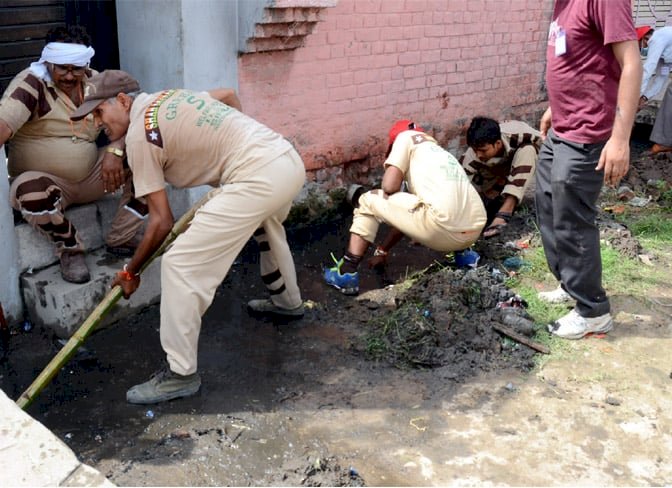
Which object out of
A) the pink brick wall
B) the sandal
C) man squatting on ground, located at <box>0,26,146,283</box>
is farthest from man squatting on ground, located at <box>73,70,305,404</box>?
the sandal

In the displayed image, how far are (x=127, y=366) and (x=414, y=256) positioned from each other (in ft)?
8.08

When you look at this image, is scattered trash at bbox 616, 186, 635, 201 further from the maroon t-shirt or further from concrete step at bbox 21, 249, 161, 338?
concrete step at bbox 21, 249, 161, 338

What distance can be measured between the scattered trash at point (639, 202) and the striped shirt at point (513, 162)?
55.5 inches

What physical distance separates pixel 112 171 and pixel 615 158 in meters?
2.61

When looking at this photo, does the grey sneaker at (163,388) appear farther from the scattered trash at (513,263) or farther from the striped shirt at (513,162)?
the striped shirt at (513,162)

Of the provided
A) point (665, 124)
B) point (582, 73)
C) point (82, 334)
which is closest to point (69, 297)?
point (82, 334)

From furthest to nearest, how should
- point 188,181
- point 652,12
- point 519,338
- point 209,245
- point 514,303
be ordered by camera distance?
point 652,12, point 514,303, point 519,338, point 188,181, point 209,245

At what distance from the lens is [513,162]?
577 centimetres

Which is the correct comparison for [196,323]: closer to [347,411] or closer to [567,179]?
[347,411]

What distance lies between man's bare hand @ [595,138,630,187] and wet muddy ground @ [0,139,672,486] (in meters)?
1.07

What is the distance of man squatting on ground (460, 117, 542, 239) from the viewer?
18.4 ft

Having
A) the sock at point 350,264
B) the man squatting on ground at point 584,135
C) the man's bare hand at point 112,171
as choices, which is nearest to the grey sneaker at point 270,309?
the sock at point 350,264

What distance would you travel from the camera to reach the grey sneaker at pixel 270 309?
168 inches

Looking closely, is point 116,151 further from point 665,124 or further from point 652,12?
point 652,12
